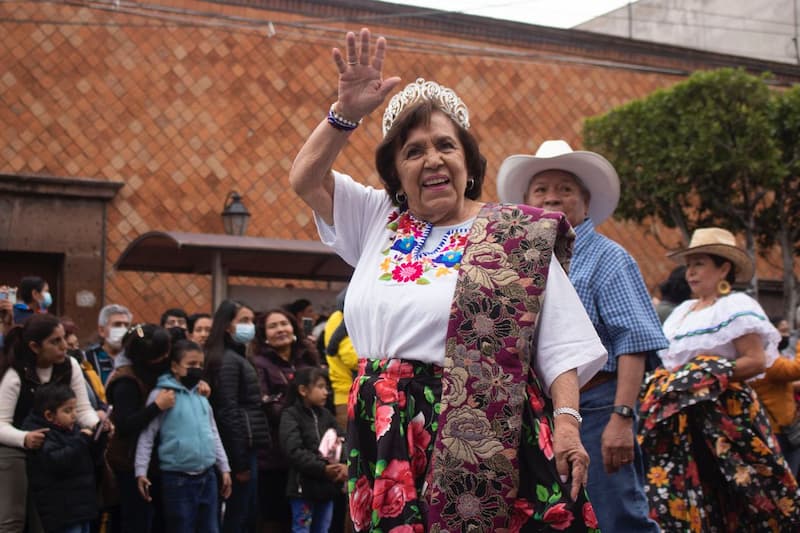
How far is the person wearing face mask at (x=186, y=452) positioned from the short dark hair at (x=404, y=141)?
4.32m

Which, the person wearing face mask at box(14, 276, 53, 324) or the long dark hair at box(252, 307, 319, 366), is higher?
the person wearing face mask at box(14, 276, 53, 324)

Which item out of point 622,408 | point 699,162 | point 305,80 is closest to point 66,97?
point 305,80

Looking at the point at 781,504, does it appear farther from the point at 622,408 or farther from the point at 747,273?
the point at 622,408

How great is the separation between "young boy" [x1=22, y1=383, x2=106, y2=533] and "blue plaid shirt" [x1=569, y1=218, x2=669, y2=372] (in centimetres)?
354

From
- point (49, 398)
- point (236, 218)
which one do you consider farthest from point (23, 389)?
point (236, 218)

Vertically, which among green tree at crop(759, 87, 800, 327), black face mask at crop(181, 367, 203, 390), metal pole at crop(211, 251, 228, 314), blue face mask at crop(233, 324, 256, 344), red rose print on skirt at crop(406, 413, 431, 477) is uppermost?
green tree at crop(759, 87, 800, 327)

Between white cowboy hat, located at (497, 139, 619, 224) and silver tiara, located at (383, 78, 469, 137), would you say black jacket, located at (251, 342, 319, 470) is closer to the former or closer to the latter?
white cowboy hat, located at (497, 139, 619, 224)

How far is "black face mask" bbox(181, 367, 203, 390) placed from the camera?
7.98m

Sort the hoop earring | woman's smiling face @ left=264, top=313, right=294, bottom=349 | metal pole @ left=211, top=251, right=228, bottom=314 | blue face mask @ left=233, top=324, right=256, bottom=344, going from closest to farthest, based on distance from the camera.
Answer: the hoop earring < blue face mask @ left=233, top=324, right=256, bottom=344 < woman's smiling face @ left=264, top=313, right=294, bottom=349 < metal pole @ left=211, top=251, right=228, bottom=314

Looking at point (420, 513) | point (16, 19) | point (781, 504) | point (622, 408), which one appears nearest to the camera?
point (420, 513)

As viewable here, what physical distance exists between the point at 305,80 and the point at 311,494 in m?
13.3

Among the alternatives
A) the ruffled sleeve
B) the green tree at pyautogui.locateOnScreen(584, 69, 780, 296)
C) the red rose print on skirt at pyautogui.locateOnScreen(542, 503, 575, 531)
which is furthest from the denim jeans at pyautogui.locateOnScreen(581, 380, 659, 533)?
the green tree at pyautogui.locateOnScreen(584, 69, 780, 296)

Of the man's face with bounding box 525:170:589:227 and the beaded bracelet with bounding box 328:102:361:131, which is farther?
the man's face with bounding box 525:170:589:227

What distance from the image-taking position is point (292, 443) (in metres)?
8.30
